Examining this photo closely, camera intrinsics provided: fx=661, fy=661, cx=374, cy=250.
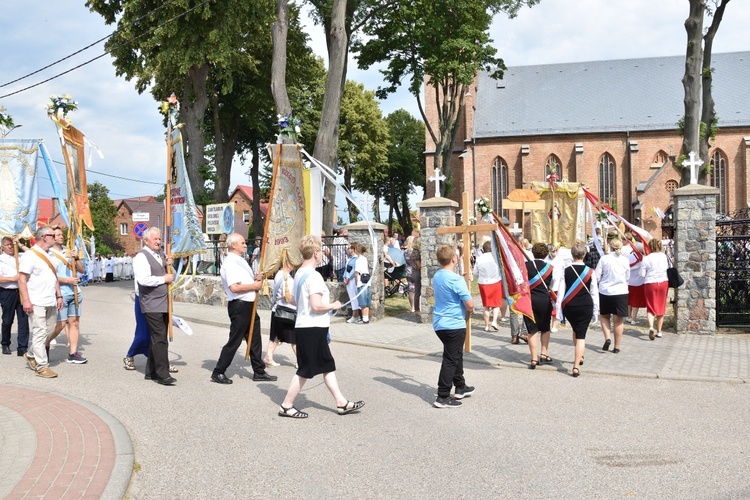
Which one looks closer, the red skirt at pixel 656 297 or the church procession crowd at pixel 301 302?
the church procession crowd at pixel 301 302

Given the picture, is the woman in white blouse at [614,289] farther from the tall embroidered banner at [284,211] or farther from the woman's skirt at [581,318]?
the tall embroidered banner at [284,211]

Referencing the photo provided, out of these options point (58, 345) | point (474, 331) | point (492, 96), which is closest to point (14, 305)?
point (58, 345)

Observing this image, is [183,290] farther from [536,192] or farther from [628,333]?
[628,333]

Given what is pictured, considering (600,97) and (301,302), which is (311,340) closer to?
(301,302)

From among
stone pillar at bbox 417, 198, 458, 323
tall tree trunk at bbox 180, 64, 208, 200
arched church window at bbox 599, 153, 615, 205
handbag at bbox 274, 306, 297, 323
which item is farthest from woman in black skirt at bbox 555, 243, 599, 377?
arched church window at bbox 599, 153, 615, 205

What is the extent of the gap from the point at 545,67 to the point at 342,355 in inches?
1964

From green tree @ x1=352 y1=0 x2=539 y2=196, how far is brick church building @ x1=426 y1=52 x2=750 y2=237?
59.1 feet

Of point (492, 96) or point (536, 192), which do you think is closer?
point (536, 192)

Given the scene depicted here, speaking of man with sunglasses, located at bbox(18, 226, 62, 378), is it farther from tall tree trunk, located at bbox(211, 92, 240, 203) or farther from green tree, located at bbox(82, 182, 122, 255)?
green tree, located at bbox(82, 182, 122, 255)

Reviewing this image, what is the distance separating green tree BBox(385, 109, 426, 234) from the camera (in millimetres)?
56625

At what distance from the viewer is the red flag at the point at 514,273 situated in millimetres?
8773

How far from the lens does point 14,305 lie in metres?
10.4

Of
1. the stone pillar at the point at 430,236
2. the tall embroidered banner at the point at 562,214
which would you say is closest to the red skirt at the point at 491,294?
the stone pillar at the point at 430,236

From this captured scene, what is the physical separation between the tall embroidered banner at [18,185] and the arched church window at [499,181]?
43.0 meters
